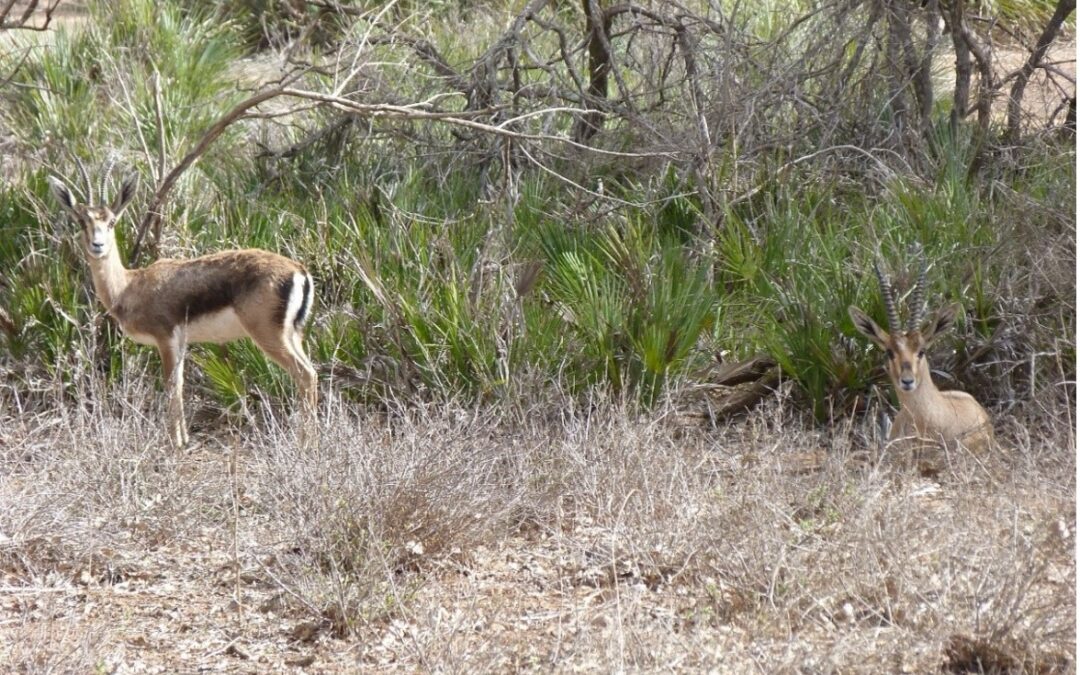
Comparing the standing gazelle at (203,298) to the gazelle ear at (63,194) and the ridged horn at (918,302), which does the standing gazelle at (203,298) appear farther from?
the ridged horn at (918,302)

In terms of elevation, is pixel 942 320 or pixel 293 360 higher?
pixel 942 320

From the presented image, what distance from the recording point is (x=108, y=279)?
27.1 feet

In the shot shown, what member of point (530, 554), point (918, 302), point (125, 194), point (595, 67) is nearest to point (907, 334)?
point (918, 302)

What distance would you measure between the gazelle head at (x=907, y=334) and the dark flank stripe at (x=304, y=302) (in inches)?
113

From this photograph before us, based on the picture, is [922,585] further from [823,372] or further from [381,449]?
[823,372]

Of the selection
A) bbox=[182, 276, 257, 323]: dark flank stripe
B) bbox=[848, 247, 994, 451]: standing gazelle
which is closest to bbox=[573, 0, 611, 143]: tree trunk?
bbox=[182, 276, 257, 323]: dark flank stripe

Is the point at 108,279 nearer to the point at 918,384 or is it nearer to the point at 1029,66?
the point at 918,384

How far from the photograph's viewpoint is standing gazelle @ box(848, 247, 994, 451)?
682cm

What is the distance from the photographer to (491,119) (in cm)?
977

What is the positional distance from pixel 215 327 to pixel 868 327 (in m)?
3.50

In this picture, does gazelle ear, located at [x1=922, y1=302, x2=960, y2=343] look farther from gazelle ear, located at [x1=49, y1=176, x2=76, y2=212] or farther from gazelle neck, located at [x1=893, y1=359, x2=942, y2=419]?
gazelle ear, located at [x1=49, y1=176, x2=76, y2=212]

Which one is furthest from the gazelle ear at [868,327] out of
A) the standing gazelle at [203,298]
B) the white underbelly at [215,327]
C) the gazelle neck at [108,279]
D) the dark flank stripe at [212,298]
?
the gazelle neck at [108,279]

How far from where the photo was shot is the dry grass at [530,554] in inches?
180

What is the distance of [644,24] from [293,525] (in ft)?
19.6
